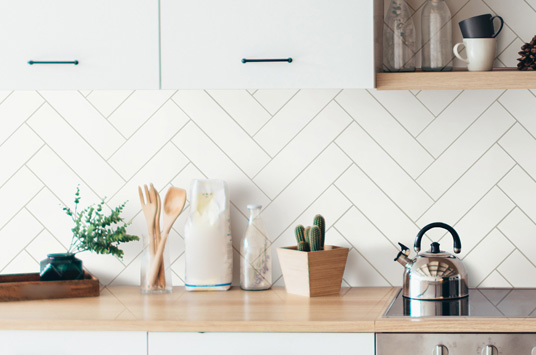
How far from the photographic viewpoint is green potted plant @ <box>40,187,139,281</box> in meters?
2.17

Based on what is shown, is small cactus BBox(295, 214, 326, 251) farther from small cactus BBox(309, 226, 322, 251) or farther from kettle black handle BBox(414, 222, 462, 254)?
kettle black handle BBox(414, 222, 462, 254)

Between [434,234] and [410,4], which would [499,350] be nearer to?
[434,234]

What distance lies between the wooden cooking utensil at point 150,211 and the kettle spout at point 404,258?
0.79 m

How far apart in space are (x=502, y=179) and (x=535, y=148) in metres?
0.15

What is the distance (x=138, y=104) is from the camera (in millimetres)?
2346

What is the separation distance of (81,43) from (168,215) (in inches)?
24.7

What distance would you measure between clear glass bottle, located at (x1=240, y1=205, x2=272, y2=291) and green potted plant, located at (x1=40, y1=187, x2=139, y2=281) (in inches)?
14.8

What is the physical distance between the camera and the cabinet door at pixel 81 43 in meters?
1.95

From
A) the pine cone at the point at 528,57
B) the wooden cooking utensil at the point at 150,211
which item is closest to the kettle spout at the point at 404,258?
the pine cone at the point at 528,57

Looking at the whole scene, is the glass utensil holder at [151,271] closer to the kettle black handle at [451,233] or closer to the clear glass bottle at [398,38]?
the kettle black handle at [451,233]

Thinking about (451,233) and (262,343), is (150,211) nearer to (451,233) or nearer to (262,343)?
(262,343)

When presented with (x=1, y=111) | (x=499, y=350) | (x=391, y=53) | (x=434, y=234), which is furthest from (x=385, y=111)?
(x=1, y=111)

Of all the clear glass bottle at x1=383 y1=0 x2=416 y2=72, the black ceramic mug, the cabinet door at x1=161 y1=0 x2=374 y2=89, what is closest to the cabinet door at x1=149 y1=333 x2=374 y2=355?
the cabinet door at x1=161 y1=0 x2=374 y2=89

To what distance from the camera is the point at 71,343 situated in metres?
1.83
